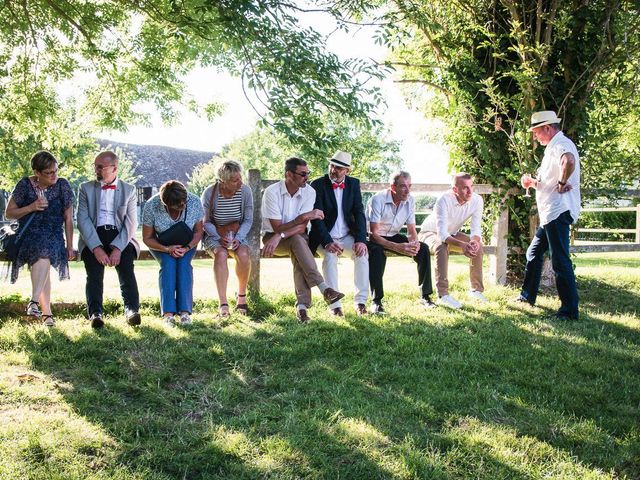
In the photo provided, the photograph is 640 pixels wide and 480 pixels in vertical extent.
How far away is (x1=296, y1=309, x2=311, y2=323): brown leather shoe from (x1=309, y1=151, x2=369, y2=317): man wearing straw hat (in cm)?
48

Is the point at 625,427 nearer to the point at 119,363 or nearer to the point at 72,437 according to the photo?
the point at 72,437

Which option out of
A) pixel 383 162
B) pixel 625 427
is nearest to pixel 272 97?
pixel 625 427

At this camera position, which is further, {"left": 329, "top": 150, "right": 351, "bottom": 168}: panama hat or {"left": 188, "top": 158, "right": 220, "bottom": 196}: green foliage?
{"left": 188, "top": 158, "right": 220, "bottom": 196}: green foliage

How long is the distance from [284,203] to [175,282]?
144 cm

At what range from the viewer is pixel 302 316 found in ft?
21.5

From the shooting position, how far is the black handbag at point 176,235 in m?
6.41

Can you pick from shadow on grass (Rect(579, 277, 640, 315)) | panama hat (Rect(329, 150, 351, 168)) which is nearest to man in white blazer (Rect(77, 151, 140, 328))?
panama hat (Rect(329, 150, 351, 168))

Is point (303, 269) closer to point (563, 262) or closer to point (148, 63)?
point (563, 262)

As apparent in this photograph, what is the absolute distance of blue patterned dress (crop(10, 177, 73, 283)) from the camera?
6199 mm

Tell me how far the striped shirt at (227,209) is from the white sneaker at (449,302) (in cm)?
255

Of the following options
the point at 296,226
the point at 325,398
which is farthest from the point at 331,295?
the point at 325,398

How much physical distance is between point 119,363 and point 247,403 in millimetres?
1316

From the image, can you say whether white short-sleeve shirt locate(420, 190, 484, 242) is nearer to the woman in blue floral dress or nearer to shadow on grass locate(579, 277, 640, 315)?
shadow on grass locate(579, 277, 640, 315)

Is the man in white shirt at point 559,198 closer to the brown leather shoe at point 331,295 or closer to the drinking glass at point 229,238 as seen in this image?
the brown leather shoe at point 331,295
